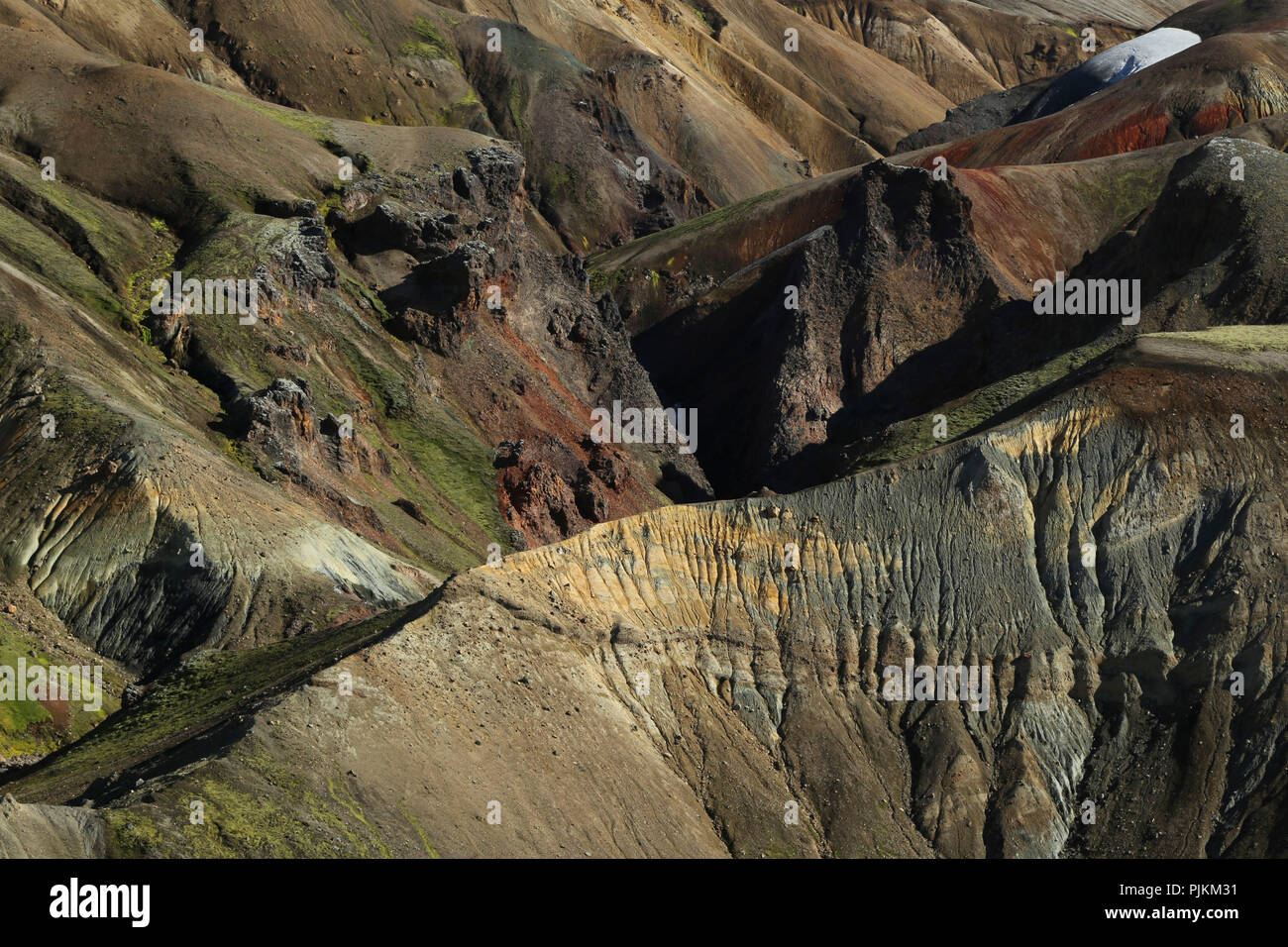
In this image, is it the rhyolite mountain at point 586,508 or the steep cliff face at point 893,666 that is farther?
the rhyolite mountain at point 586,508

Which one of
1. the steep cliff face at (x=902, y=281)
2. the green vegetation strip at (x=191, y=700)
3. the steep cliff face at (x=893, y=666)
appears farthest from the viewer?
the steep cliff face at (x=902, y=281)

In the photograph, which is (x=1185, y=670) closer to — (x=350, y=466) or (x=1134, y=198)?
(x=350, y=466)

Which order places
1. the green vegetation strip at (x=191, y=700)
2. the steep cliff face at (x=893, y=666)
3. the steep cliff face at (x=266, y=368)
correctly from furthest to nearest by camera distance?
the steep cliff face at (x=266, y=368), the steep cliff face at (x=893, y=666), the green vegetation strip at (x=191, y=700)

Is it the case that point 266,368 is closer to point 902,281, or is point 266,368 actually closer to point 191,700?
point 191,700

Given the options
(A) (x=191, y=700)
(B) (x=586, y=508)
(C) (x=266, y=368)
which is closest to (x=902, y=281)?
(B) (x=586, y=508)

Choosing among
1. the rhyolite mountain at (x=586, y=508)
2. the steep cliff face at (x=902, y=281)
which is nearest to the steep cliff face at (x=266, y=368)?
the rhyolite mountain at (x=586, y=508)

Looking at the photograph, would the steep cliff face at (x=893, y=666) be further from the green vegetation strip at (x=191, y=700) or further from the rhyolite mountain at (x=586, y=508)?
the green vegetation strip at (x=191, y=700)
